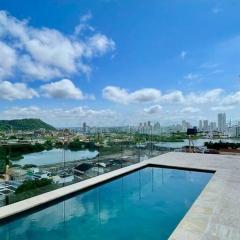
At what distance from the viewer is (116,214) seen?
21.0 feet

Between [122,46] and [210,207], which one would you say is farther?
[122,46]

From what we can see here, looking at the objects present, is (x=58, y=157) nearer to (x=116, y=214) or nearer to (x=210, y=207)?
(x=116, y=214)

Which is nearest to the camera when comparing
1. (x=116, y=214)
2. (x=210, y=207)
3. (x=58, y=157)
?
(x=210, y=207)

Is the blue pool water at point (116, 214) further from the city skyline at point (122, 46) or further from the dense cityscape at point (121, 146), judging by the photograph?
the city skyline at point (122, 46)

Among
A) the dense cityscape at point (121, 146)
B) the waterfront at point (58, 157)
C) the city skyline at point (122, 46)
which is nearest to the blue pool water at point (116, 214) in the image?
the dense cityscape at point (121, 146)

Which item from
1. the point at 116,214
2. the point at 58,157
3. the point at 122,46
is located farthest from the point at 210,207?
the point at 122,46

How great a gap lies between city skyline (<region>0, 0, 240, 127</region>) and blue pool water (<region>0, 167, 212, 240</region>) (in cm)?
541

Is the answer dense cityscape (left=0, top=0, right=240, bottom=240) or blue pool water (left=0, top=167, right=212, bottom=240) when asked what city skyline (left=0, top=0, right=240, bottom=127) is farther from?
blue pool water (left=0, top=167, right=212, bottom=240)

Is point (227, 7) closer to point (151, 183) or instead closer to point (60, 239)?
point (151, 183)

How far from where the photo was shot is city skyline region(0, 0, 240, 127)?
28.3 feet

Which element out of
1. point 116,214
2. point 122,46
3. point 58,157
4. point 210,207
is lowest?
point 116,214

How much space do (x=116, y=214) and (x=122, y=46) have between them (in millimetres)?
7910

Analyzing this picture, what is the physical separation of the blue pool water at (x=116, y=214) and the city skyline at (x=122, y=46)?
541 cm

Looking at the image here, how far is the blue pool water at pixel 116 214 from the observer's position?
16.9 feet
